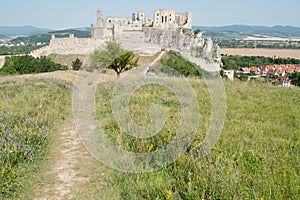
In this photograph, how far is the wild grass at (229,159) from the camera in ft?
12.6

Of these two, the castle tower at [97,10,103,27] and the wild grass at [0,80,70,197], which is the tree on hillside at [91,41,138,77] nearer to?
the wild grass at [0,80,70,197]

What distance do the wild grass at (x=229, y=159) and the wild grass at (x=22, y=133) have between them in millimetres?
1502

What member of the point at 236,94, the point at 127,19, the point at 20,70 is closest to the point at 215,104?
the point at 236,94

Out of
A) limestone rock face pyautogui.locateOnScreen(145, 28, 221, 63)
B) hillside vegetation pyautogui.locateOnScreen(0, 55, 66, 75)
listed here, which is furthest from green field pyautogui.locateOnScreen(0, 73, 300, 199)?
hillside vegetation pyautogui.locateOnScreen(0, 55, 66, 75)

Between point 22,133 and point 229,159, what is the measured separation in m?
4.54

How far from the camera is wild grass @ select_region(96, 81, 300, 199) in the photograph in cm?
385

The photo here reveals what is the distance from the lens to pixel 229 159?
449 cm

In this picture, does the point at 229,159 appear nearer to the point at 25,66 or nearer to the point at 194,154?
the point at 194,154

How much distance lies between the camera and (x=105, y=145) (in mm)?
5922

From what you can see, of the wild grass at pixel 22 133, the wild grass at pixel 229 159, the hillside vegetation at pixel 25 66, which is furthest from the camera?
the hillside vegetation at pixel 25 66

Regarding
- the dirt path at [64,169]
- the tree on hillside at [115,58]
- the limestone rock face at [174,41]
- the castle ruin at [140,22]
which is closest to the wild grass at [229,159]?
the dirt path at [64,169]

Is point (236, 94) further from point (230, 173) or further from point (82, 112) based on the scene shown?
point (230, 173)

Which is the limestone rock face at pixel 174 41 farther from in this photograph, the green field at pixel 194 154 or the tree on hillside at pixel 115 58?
the green field at pixel 194 154

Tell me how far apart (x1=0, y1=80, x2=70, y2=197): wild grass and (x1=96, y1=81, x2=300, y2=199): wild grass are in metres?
1.50
